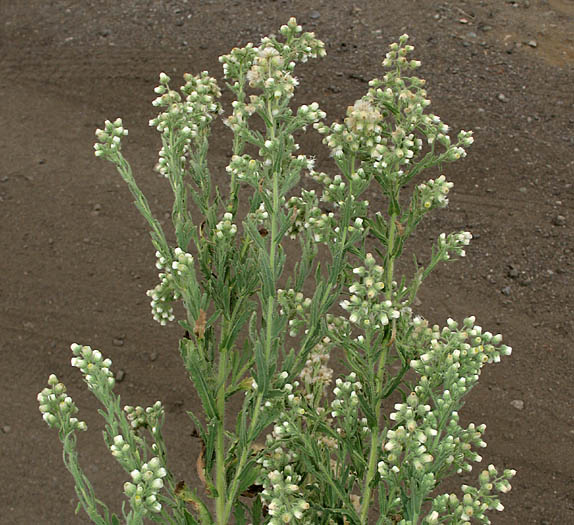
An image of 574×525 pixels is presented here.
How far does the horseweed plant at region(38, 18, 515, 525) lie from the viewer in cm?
163

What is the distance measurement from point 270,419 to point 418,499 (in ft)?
1.37

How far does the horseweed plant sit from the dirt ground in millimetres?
2027

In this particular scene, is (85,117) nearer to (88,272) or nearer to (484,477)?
(88,272)

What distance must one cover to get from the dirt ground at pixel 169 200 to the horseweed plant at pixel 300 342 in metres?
2.03

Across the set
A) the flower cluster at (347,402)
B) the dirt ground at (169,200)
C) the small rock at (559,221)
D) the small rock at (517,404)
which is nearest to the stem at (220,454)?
the flower cluster at (347,402)

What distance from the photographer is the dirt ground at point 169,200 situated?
3.81m

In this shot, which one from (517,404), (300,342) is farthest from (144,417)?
(517,404)

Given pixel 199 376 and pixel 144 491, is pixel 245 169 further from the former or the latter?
pixel 144 491

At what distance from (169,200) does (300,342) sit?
314 cm

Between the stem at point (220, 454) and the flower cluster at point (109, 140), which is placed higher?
the flower cluster at point (109, 140)

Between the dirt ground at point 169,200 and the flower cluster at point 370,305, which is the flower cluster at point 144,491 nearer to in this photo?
the flower cluster at point 370,305

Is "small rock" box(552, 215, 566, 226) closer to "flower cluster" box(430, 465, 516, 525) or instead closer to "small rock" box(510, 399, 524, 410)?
"small rock" box(510, 399, 524, 410)

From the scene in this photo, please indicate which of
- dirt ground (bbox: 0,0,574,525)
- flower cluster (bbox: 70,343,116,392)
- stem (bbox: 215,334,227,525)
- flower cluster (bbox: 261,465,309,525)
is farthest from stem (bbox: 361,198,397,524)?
dirt ground (bbox: 0,0,574,525)

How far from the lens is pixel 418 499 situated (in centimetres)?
154
